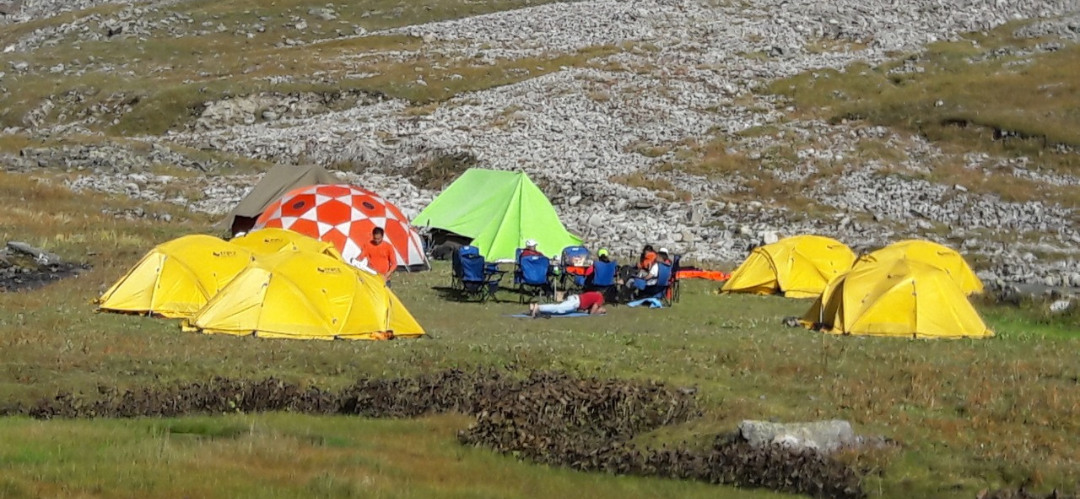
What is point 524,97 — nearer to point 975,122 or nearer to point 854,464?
point 975,122

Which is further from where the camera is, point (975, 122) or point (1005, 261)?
point (975, 122)

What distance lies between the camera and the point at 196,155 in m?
61.1

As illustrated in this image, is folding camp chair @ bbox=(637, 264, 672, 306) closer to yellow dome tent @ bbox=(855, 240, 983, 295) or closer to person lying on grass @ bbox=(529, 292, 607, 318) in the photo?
person lying on grass @ bbox=(529, 292, 607, 318)

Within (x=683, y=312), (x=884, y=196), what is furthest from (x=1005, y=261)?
(x=683, y=312)

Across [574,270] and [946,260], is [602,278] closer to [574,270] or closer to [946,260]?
[574,270]

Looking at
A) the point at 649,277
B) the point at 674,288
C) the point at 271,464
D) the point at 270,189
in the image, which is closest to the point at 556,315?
the point at 649,277

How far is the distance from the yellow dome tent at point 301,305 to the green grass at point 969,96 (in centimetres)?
4226

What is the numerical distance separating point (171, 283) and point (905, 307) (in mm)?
14521

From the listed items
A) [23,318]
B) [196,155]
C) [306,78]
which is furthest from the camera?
[306,78]

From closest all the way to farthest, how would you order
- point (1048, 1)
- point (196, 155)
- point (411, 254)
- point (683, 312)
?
point (683, 312) → point (411, 254) → point (196, 155) → point (1048, 1)

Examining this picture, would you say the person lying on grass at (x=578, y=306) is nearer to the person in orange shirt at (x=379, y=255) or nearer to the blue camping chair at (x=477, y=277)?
the blue camping chair at (x=477, y=277)

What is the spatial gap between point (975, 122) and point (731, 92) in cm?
1417

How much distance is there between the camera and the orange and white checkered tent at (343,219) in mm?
33688

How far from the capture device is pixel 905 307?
25734 millimetres
